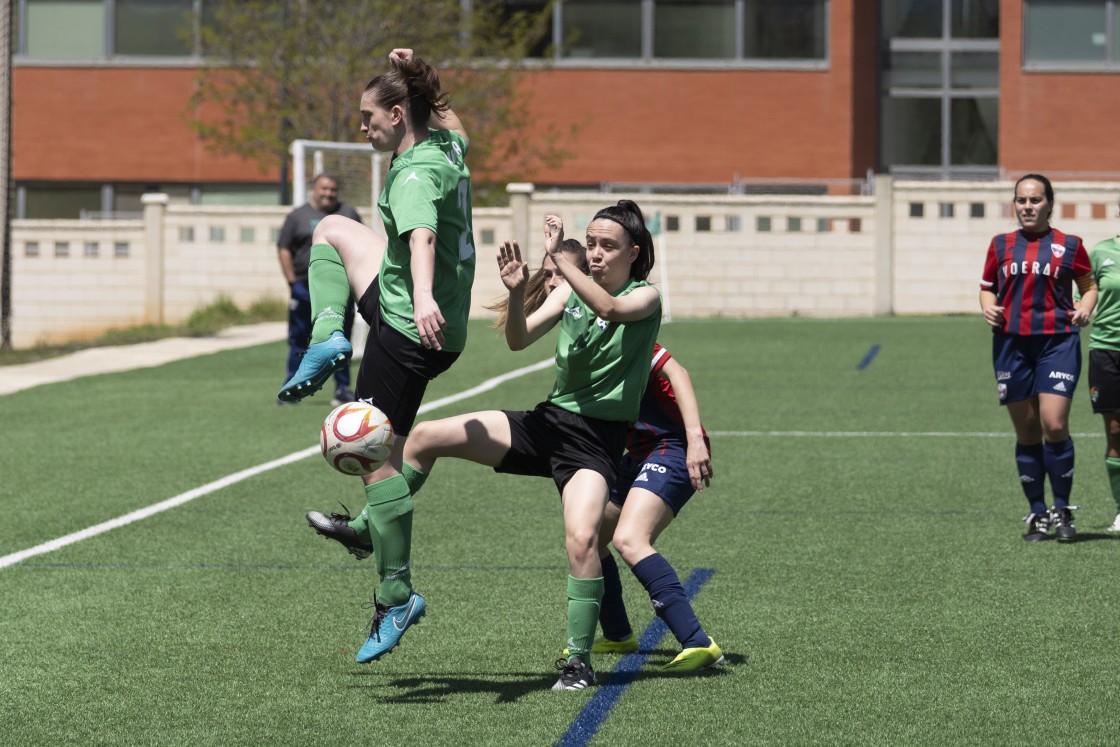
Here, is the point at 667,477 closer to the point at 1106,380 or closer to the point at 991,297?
the point at 991,297

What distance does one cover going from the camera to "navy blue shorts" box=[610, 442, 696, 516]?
6.39 metres

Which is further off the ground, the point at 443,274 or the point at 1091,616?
the point at 443,274

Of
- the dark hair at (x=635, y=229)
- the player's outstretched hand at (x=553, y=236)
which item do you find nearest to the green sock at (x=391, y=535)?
the player's outstretched hand at (x=553, y=236)

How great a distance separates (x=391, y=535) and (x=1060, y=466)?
4.53m

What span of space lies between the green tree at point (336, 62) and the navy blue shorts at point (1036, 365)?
24.4 metres

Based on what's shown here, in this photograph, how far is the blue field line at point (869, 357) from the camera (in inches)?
797

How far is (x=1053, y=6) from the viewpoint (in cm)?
3928

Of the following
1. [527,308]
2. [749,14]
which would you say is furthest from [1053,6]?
[527,308]

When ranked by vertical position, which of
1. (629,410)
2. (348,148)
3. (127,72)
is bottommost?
(629,410)

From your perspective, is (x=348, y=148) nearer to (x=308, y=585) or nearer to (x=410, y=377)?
(x=308, y=585)

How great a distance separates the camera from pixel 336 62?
33.2 m

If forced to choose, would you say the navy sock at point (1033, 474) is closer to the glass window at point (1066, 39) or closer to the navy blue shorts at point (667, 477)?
the navy blue shorts at point (667, 477)

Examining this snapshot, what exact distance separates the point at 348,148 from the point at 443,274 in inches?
556

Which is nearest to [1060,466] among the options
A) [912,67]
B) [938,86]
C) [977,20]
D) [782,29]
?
[782,29]
